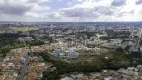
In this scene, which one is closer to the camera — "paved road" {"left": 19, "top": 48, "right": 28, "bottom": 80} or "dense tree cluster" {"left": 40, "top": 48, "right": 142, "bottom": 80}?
"paved road" {"left": 19, "top": 48, "right": 28, "bottom": 80}

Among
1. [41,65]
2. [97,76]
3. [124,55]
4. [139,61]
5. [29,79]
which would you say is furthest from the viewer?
[124,55]

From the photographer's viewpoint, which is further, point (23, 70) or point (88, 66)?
point (88, 66)

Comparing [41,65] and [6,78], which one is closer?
[6,78]

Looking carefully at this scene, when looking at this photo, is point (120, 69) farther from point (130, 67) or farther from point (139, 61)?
point (139, 61)

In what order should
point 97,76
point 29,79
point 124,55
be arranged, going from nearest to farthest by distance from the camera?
point 29,79 → point 97,76 → point 124,55

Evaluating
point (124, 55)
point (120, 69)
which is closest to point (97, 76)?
point (120, 69)

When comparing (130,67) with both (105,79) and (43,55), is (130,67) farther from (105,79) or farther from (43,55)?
(43,55)

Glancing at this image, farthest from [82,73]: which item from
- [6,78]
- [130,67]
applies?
[6,78]

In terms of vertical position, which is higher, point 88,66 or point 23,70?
point 88,66

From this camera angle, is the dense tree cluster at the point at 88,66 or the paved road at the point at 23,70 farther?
the dense tree cluster at the point at 88,66

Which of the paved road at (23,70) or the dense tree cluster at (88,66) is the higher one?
the dense tree cluster at (88,66)

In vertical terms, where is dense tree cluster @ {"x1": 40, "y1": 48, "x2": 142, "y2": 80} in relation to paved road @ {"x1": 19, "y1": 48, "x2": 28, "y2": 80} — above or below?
above
